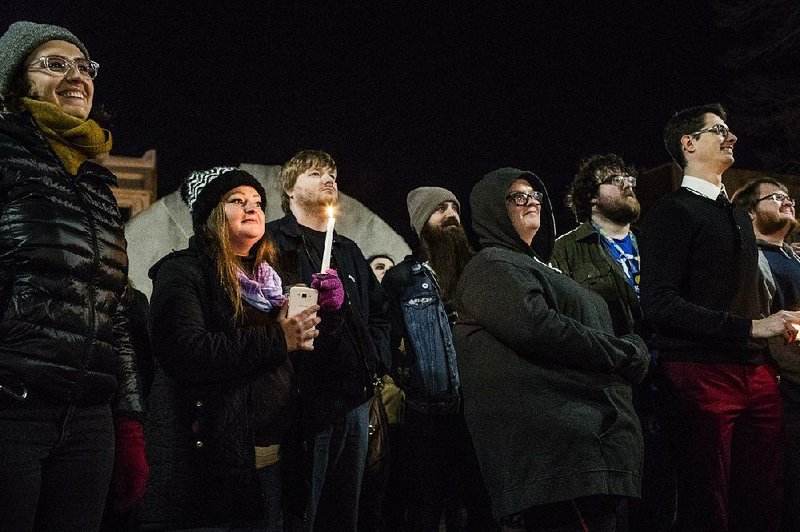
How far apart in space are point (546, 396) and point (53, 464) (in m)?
1.74

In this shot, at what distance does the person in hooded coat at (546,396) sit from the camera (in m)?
2.89

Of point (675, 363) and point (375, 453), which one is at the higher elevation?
point (675, 363)

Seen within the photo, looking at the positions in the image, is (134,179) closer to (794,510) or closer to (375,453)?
(375,453)

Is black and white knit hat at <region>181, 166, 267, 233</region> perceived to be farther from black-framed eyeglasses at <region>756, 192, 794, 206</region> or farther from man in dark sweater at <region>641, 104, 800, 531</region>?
black-framed eyeglasses at <region>756, 192, 794, 206</region>

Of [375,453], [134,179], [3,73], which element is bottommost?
[375,453]

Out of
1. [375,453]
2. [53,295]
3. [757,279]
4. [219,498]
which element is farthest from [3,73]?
[757,279]

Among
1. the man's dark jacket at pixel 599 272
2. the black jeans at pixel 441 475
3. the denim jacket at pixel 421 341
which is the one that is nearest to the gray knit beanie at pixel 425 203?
the denim jacket at pixel 421 341

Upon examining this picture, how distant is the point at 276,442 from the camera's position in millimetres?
3217

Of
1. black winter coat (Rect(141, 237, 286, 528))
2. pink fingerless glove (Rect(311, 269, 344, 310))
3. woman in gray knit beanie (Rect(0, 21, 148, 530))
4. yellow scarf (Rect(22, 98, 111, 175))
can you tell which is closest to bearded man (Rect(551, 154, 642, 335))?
pink fingerless glove (Rect(311, 269, 344, 310))

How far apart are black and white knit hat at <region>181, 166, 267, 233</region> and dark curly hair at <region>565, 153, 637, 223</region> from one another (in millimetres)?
2709

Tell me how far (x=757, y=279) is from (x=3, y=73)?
3531 millimetres

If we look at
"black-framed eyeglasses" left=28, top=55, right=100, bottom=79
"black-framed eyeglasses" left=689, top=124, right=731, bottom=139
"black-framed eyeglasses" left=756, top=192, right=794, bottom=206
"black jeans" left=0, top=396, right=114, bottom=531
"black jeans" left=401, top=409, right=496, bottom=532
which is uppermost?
"black-framed eyeglasses" left=689, top=124, right=731, bottom=139

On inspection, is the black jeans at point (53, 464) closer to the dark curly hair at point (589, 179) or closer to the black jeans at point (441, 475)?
the black jeans at point (441, 475)

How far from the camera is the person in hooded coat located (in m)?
2.89
